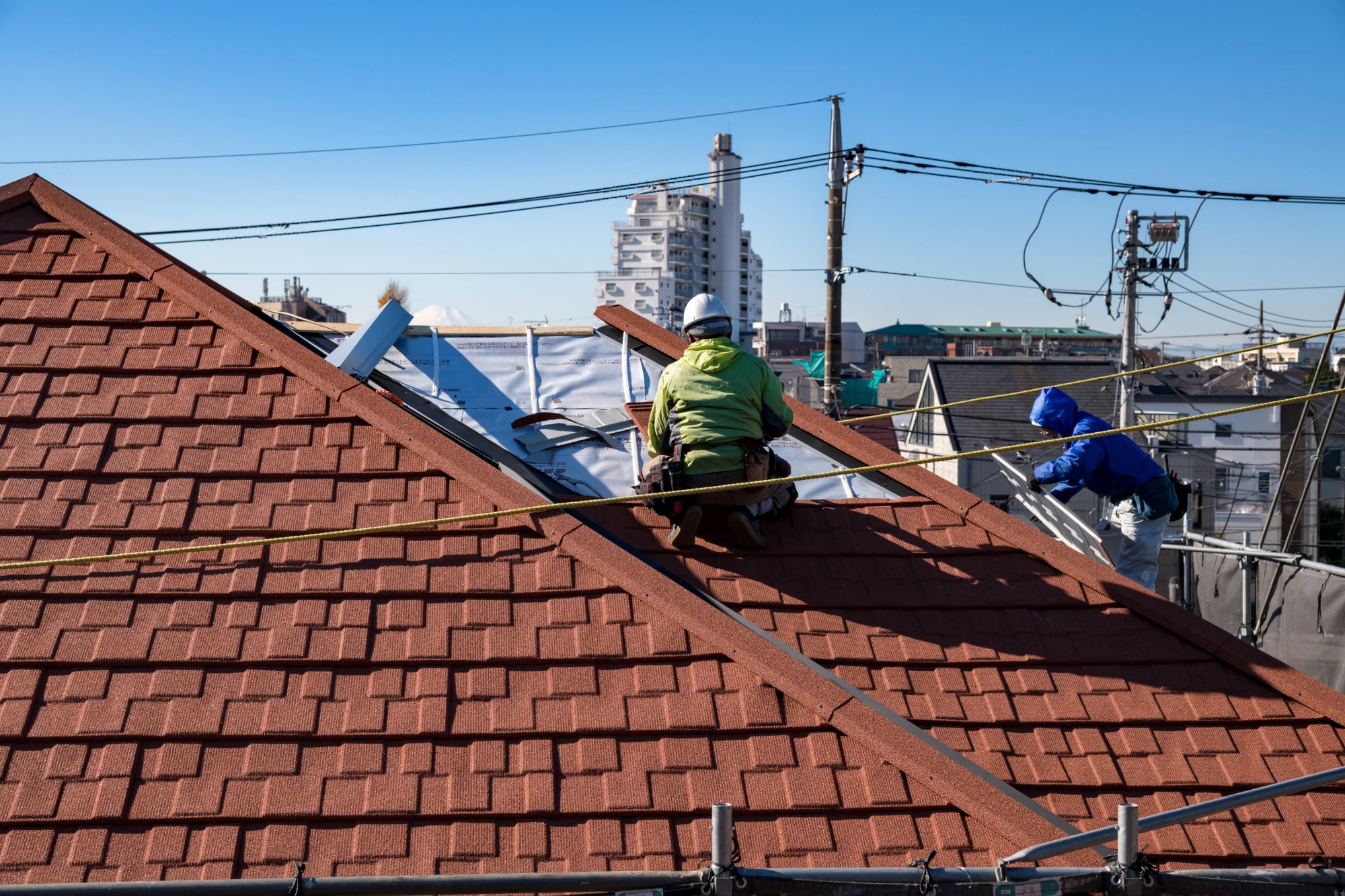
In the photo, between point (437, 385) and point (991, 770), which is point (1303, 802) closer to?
point (991, 770)

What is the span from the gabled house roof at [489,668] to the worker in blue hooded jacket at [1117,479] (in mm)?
2305

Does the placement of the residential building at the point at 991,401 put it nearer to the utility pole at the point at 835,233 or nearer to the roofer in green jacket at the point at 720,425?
the utility pole at the point at 835,233

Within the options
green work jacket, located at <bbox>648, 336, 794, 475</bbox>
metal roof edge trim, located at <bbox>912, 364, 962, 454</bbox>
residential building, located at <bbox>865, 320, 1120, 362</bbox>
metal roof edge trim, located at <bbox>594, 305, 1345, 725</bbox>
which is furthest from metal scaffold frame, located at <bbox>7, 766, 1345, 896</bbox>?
residential building, located at <bbox>865, 320, 1120, 362</bbox>

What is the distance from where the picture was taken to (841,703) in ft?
12.6

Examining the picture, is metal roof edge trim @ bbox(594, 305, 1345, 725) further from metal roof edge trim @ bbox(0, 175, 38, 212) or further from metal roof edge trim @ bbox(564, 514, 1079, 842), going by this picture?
metal roof edge trim @ bbox(0, 175, 38, 212)

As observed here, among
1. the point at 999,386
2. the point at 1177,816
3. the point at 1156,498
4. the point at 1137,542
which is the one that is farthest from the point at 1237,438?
the point at 1177,816

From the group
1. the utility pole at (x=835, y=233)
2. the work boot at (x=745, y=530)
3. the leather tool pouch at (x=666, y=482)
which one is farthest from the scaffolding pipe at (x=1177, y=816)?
the utility pole at (x=835, y=233)

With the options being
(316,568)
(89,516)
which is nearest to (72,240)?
(89,516)

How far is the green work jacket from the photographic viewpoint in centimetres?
473

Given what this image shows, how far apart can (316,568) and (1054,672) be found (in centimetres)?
315

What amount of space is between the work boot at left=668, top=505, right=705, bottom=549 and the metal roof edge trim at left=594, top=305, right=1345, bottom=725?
1.11 meters

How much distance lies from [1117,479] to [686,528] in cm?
417

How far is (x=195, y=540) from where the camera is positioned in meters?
4.28

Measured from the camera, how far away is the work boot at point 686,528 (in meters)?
4.63
